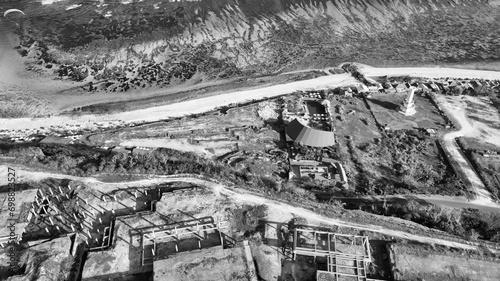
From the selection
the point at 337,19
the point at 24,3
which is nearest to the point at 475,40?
the point at 337,19

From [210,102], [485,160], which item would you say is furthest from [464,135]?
[210,102]

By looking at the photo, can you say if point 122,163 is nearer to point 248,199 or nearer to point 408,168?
point 248,199

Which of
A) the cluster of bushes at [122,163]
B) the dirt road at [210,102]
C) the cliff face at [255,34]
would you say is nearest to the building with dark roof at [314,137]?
the cluster of bushes at [122,163]

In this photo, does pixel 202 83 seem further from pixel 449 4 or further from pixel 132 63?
pixel 449 4

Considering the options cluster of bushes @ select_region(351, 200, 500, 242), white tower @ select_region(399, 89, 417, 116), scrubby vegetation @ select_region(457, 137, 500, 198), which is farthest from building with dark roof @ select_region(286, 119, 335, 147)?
scrubby vegetation @ select_region(457, 137, 500, 198)

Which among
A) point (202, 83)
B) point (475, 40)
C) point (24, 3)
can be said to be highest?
point (24, 3)

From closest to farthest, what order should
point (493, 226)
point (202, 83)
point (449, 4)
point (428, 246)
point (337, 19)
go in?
point (428, 246) < point (493, 226) < point (202, 83) < point (337, 19) < point (449, 4)

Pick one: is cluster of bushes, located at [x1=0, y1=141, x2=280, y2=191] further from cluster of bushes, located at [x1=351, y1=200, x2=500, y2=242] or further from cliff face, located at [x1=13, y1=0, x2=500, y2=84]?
cliff face, located at [x1=13, y1=0, x2=500, y2=84]
